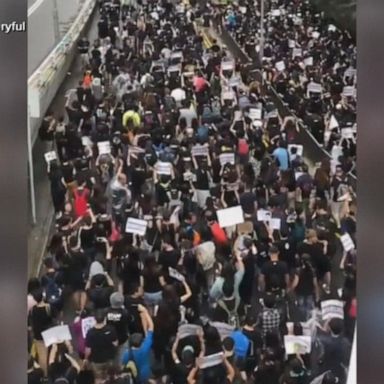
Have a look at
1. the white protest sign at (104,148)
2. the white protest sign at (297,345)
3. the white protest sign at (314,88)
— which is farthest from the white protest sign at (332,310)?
the white protest sign at (314,88)

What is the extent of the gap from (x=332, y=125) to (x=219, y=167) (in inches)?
104

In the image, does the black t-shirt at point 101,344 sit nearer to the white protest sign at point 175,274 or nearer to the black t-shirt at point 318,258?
the white protest sign at point 175,274

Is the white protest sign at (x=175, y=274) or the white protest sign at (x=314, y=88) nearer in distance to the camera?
the white protest sign at (x=175, y=274)

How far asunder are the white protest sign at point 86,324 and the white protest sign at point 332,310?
1.67m

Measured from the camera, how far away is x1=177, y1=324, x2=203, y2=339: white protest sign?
22.5 ft

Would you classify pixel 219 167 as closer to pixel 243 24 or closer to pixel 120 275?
pixel 120 275

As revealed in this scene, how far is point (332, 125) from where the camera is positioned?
12.6m

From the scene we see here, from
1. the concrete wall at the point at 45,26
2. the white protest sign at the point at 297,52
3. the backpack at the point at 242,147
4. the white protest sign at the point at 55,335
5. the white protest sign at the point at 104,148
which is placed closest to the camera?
the white protest sign at the point at 55,335

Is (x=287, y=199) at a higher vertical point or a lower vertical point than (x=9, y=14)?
lower

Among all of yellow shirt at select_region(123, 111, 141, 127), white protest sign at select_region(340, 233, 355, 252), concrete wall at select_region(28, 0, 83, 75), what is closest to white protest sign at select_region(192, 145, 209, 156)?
yellow shirt at select_region(123, 111, 141, 127)

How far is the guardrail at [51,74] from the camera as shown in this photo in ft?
42.1

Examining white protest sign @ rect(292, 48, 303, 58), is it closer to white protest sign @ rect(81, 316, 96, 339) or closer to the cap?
the cap

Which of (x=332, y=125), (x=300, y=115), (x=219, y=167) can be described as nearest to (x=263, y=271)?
(x=219, y=167)

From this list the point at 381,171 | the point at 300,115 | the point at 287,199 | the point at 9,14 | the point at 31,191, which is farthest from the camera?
the point at 300,115
